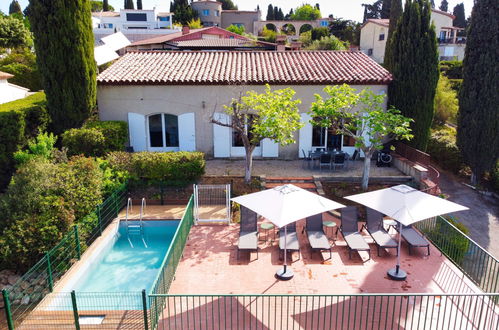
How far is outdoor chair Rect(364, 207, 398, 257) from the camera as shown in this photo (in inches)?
414

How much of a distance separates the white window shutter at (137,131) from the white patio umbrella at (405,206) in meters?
11.3

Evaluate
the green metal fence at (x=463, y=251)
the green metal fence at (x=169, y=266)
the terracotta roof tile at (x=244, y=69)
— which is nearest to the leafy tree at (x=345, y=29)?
the terracotta roof tile at (x=244, y=69)

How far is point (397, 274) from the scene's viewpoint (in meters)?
9.45

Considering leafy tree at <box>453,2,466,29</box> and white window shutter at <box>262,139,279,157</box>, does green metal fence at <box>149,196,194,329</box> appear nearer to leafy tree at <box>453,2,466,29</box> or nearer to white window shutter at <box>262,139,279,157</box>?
white window shutter at <box>262,139,279,157</box>

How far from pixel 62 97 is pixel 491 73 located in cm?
1844

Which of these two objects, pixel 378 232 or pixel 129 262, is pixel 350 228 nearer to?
pixel 378 232

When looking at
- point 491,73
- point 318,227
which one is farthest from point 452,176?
point 318,227

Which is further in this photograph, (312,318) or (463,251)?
(463,251)

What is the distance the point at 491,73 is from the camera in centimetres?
1666

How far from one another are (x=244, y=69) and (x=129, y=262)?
1076 cm

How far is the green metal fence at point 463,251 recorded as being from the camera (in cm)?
923

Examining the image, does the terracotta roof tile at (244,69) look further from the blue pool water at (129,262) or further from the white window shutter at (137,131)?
the blue pool water at (129,262)

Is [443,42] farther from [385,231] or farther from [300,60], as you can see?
[385,231]

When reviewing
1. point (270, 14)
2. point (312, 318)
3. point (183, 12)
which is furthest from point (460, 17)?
point (312, 318)
